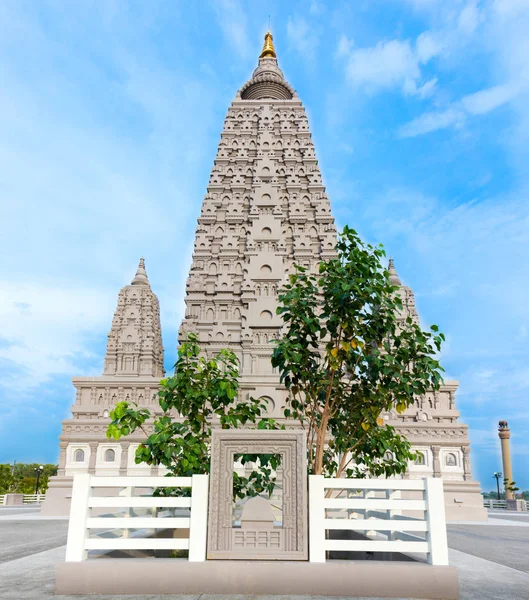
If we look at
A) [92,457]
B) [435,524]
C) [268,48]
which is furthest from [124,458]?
[268,48]

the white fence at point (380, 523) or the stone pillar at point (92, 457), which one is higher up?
the stone pillar at point (92, 457)

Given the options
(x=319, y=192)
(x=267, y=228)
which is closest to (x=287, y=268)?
(x=267, y=228)

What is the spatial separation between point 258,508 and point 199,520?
0.84 meters

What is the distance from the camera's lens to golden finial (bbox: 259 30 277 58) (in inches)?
2066

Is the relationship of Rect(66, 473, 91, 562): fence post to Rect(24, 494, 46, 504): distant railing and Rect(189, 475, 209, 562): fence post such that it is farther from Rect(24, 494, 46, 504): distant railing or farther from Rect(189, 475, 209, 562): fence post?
Rect(24, 494, 46, 504): distant railing

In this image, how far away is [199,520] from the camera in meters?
7.20

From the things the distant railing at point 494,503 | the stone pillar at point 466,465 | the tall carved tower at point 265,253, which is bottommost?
the distant railing at point 494,503

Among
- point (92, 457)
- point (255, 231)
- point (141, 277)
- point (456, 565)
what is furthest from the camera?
point (141, 277)

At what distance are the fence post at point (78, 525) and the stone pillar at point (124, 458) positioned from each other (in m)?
27.3

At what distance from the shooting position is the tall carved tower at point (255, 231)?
36281 mm

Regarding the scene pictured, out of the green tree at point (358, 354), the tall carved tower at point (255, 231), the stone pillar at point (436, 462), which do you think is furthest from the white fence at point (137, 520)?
the stone pillar at point (436, 462)

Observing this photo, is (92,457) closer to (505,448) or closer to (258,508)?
(258,508)

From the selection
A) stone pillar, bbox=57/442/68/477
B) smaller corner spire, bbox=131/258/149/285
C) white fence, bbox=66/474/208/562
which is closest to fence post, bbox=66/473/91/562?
white fence, bbox=66/474/208/562

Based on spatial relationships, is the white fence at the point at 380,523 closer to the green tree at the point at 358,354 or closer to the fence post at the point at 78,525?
the green tree at the point at 358,354
